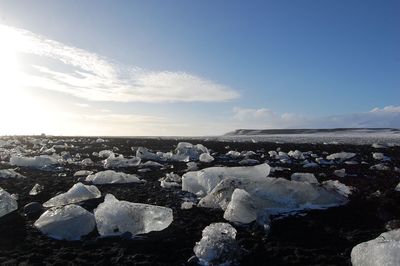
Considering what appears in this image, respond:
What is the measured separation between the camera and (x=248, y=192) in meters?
5.93

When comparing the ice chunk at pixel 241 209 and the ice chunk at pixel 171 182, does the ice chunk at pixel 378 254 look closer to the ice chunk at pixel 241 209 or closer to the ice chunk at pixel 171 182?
the ice chunk at pixel 241 209

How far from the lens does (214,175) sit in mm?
7000

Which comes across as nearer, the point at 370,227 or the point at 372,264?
the point at 372,264

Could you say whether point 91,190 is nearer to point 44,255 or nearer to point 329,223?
point 44,255

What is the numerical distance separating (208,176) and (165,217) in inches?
77.5

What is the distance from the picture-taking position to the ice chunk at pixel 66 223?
489cm

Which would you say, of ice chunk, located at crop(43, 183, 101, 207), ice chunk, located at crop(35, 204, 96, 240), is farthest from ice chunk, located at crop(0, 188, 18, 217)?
ice chunk, located at crop(35, 204, 96, 240)

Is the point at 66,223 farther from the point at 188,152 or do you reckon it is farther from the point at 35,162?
the point at 188,152

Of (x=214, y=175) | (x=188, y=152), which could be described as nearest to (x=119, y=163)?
(x=188, y=152)

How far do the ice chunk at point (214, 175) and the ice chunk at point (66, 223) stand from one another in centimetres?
220

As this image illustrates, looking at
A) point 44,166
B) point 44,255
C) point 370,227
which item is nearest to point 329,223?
point 370,227

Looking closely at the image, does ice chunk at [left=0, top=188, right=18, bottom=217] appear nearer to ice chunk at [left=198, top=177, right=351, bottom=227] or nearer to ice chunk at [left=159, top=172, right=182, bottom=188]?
ice chunk at [left=198, top=177, right=351, bottom=227]

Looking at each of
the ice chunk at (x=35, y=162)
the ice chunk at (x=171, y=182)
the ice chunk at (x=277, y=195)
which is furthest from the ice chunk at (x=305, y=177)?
the ice chunk at (x=35, y=162)

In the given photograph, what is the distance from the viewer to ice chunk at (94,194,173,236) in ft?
16.4
